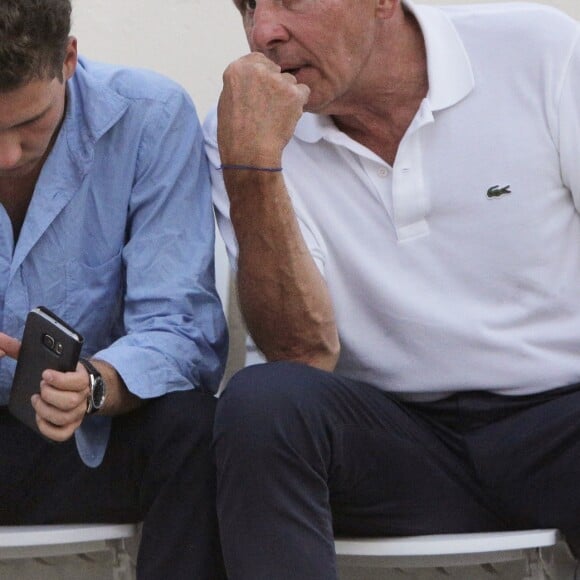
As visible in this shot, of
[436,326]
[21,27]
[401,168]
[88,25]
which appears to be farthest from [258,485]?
[88,25]

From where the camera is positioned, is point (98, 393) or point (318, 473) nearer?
point (318, 473)

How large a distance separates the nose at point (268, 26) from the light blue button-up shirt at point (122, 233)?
215mm

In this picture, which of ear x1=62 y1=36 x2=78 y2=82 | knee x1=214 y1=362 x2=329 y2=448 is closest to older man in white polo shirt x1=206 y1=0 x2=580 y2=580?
knee x1=214 y1=362 x2=329 y2=448

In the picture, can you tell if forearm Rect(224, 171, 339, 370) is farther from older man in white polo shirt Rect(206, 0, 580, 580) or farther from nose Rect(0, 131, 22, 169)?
nose Rect(0, 131, 22, 169)

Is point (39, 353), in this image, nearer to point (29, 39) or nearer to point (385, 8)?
point (29, 39)

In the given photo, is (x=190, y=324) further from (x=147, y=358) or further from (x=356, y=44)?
(x=356, y=44)

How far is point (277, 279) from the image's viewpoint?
84.4 inches

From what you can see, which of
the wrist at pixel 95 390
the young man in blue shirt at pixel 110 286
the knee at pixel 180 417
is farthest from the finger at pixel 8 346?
the knee at pixel 180 417

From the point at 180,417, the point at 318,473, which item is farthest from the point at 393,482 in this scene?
the point at 180,417

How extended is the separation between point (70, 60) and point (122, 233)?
303mm

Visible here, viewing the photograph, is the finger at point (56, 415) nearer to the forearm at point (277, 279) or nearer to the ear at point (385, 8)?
the forearm at point (277, 279)

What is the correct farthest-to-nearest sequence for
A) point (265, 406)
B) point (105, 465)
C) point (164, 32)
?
point (164, 32) → point (105, 465) → point (265, 406)

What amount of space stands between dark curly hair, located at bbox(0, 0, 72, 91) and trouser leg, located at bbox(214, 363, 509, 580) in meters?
0.58

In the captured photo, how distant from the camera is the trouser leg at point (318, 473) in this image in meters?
1.77
